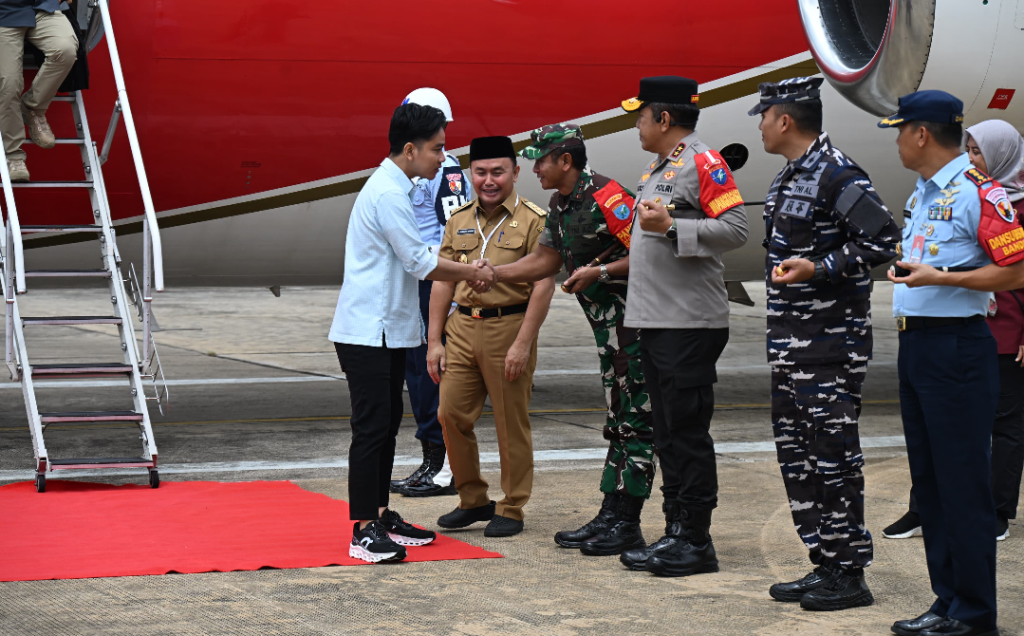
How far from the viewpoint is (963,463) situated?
4039 millimetres

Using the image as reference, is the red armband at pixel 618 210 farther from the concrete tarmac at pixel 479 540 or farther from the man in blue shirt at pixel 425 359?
the man in blue shirt at pixel 425 359

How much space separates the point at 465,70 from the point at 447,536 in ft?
11.2

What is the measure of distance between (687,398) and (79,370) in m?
3.67

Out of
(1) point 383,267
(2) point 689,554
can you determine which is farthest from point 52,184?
(2) point 689,554

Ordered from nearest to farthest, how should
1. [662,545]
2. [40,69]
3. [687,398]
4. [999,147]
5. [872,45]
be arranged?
[687,398], [662,545], [999,147], [40,69], [872,45]

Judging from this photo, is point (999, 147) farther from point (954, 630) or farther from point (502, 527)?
point (502, 527)

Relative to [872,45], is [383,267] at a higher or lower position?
lower

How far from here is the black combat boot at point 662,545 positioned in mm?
5059

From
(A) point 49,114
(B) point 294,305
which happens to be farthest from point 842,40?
(B) point 294,305

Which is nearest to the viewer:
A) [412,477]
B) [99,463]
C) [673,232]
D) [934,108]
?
[934,108]

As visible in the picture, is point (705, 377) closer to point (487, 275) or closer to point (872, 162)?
point (487, 275)

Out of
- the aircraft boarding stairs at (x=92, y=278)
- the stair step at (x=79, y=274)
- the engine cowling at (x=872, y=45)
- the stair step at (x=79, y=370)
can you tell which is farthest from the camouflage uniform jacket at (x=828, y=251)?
the stair step at (x=79, y=274)

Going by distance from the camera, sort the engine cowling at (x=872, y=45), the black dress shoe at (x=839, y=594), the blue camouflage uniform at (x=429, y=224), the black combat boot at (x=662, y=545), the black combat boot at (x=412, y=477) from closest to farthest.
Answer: the black dress shoe at (x=839, y=594) → the black combat boot at (x=662, y=545) → the black combat boot at (x=412, y=477) → the blue camouflage uniform at (x=429, y=224) → the engine cowling at (x=872, y=45)

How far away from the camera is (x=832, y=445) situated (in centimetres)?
446
